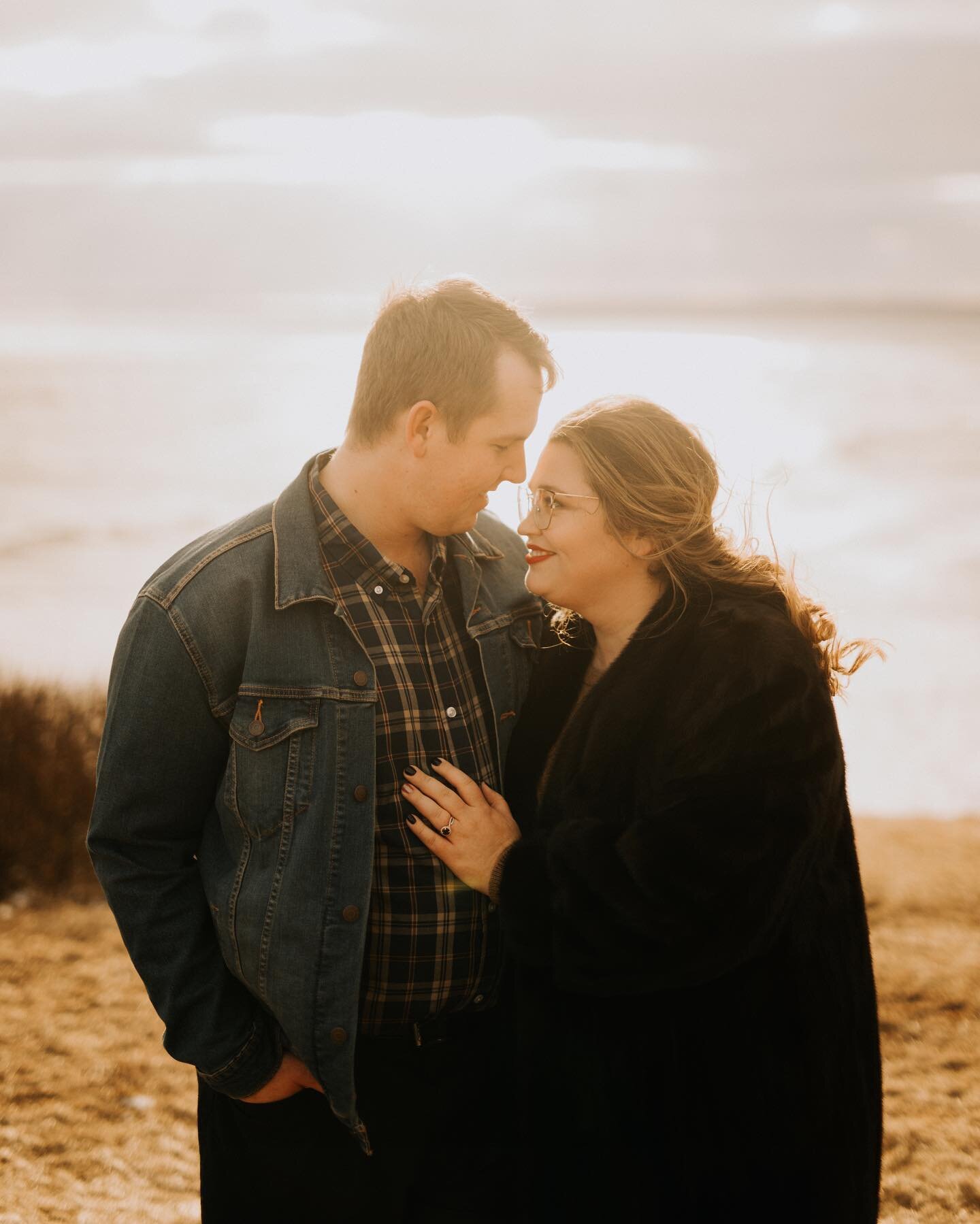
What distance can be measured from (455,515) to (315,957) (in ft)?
2.61

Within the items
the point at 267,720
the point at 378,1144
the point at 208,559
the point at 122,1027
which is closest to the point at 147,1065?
the point at 122,1027

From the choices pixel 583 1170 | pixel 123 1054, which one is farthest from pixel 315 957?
pixel 123 1054

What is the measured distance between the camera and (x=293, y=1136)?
2088 millimetres

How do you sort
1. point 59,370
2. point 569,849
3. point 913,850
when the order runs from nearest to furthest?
point 569,849 → point 913,850 → point 59,370

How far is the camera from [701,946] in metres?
1.83

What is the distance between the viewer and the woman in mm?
1818

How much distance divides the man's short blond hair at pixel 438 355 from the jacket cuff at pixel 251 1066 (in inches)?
41.1

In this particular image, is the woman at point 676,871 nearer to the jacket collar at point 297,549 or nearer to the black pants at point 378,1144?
the black pants at point 378,1144

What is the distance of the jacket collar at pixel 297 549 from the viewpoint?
6.46ft

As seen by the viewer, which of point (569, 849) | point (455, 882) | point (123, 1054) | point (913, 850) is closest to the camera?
point (569, 849)

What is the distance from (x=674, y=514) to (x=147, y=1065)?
2.39 m

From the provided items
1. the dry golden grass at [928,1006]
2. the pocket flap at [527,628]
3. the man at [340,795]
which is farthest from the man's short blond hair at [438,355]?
the dry golden grass at [928,1006]

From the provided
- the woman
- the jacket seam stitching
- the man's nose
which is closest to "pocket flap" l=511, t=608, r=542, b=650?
the woman

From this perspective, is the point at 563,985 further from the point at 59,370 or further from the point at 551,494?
the point at 59,370
